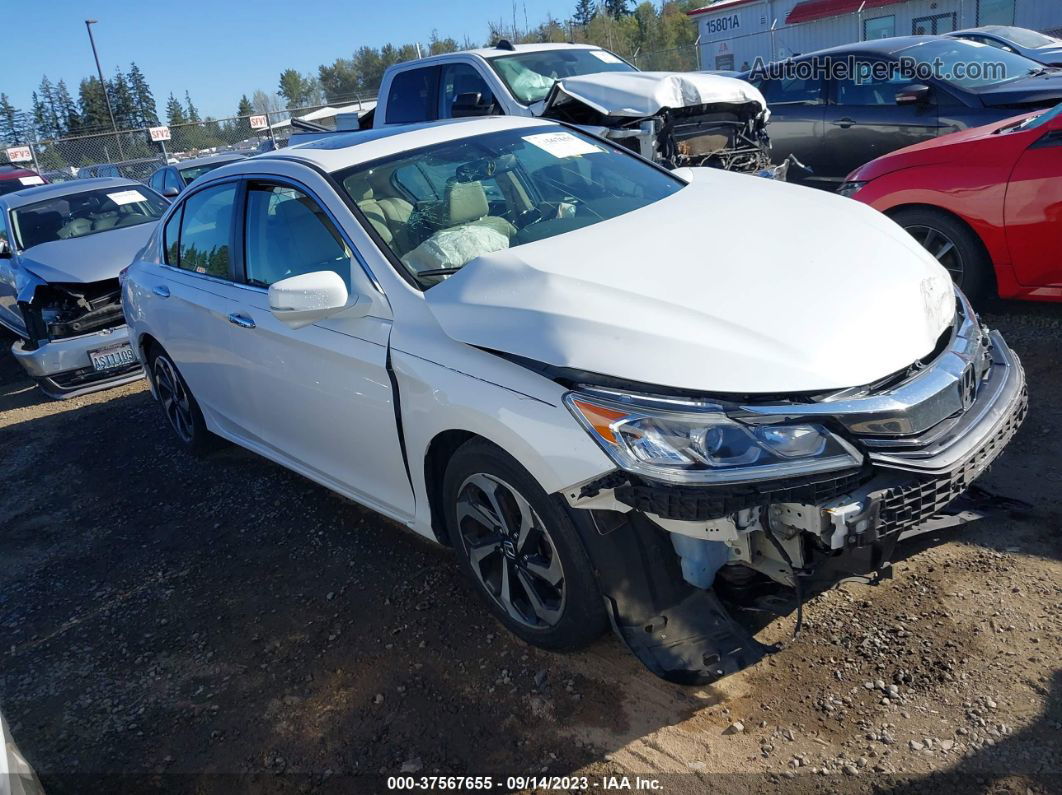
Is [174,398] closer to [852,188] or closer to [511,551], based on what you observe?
[511,551]

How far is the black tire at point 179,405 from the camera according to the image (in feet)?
16.8

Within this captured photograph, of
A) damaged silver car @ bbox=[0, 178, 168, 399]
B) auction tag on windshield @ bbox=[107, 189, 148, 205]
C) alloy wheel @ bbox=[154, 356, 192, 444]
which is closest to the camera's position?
alloy wheel @ bbox=[154, 356, 192, 444]

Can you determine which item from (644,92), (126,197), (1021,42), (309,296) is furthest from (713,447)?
(1021,42)

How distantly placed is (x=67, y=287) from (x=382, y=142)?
4.83 metres

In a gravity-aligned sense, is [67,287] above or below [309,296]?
below

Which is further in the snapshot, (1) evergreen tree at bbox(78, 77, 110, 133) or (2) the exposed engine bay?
(1) evergreen tree at bbox(78, 77, 110, 133)

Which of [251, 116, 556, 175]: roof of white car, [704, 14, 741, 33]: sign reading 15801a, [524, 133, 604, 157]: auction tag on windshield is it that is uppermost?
[704, 14, 741, 33]: sign reading 15801a

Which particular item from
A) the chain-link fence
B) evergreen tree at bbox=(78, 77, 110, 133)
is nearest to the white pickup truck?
the chain-link fence

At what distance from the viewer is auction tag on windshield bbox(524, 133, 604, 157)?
4.01 m

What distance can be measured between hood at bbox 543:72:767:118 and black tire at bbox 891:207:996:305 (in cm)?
244

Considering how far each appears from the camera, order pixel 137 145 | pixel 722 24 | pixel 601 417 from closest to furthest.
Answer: pixel 601 417 < pixel 137 145 < pixel 722 24

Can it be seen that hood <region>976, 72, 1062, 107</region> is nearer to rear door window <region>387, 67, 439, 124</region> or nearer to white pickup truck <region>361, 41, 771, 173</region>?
white pickup truck <region>361, 41, 771, 173</region>

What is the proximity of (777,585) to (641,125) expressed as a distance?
17.1ft

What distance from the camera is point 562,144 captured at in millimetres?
4086
